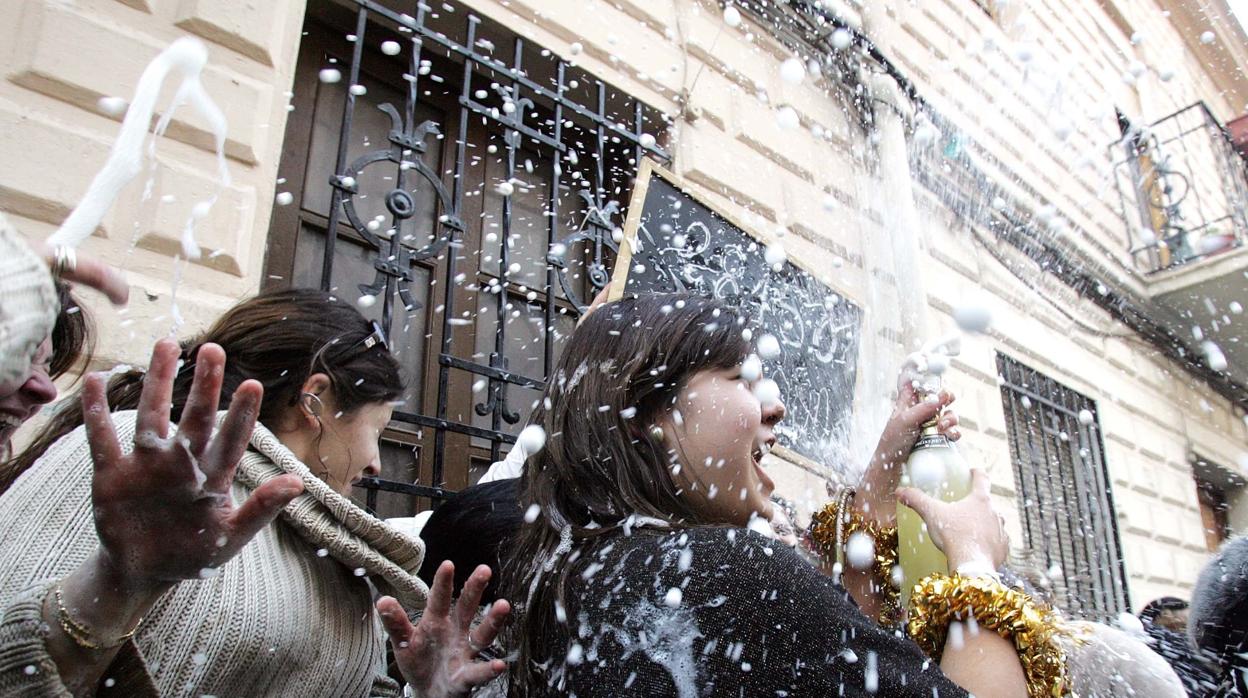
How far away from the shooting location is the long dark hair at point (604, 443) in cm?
116

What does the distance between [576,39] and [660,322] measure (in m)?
2.69

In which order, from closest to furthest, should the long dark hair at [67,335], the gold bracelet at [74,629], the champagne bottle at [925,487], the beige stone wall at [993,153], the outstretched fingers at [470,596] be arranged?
the gold bracelet at [74,629] → the outstretched fingers at [470,596] → the long dark hair at [67,335] → the champagne bottle at [925,487] → the beige stone wall at [993,153]

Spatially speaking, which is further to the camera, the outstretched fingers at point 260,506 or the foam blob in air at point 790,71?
the foam blob in air at point 790,71

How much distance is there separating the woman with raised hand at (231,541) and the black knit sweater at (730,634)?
31 cm

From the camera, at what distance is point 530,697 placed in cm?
114

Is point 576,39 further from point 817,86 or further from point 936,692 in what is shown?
point 936,692

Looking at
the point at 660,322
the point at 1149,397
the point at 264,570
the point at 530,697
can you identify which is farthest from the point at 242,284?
the point at 1149,397

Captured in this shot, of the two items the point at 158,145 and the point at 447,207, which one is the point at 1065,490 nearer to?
the point at 447,207

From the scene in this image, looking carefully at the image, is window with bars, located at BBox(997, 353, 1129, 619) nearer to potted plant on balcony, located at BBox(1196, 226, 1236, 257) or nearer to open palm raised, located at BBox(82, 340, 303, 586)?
potted plant on balcony, located at BBox(1196, 226, 1236, 257)

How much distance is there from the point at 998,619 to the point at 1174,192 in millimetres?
9427

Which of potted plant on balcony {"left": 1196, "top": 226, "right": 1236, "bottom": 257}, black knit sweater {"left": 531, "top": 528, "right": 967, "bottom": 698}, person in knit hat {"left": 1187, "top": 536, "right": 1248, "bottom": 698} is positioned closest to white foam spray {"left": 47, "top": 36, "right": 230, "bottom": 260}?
black knit sweater {"left": 531, "top": 528, "right": 967, "bottom": 698}

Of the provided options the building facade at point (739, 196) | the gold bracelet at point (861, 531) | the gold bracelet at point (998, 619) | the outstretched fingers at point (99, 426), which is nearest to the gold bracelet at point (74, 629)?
the outstretched fingers at point (99, 426)

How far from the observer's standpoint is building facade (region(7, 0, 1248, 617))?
2336mm

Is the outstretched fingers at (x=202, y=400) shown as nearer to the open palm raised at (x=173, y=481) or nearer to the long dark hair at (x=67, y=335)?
the open palm raised at (x=173, y=481)
